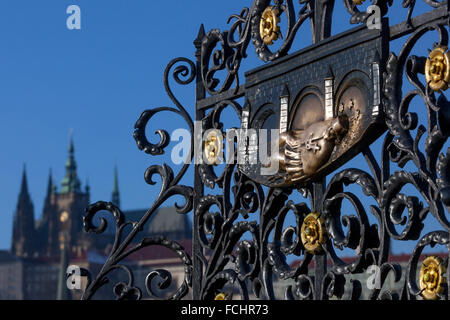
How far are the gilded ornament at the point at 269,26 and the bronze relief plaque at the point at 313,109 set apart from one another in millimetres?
175

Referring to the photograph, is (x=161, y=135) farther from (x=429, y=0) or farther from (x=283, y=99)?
(x=429, y=0)

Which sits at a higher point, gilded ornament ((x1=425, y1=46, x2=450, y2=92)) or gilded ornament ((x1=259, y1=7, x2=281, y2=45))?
gilded ornament ((x1=259, y1=7, x2=281, y2=45))

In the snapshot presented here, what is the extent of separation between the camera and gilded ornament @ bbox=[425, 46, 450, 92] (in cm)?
409

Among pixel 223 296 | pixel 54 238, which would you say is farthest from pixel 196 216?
pixel 54 238

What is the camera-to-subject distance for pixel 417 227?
432 centimetres

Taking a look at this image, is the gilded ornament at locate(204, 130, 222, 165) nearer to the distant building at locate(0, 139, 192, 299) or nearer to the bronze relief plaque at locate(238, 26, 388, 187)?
the bronze relief plaque at locate(238, 26, 388, 187)

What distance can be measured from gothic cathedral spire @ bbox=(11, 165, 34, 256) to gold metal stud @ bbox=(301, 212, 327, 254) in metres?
102

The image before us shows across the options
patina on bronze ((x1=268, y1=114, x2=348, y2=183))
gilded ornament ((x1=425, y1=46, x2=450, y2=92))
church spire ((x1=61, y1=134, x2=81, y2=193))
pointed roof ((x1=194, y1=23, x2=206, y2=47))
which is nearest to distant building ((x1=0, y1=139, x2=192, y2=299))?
church spire ((x1=61, y1=134, x2=81, y2=193))

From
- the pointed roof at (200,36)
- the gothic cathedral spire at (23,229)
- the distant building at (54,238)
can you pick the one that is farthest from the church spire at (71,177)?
the pointed roof at (200,36)

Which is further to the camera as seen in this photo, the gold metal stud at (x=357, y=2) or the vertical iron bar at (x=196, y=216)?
the vertical iron bar at (x=196, y=216)

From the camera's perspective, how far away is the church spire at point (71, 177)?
106 meters

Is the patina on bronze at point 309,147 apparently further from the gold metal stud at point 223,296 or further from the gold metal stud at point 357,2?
the gold metal stud at point 223,296
